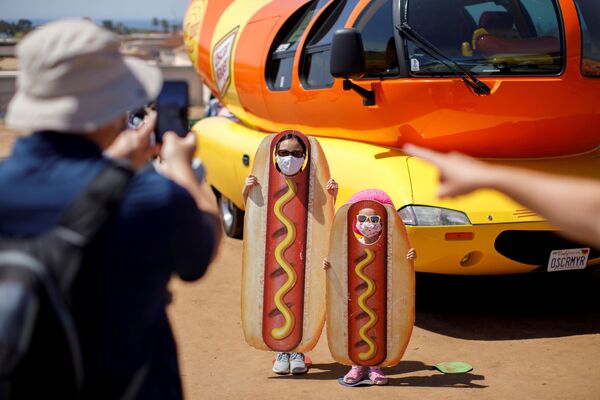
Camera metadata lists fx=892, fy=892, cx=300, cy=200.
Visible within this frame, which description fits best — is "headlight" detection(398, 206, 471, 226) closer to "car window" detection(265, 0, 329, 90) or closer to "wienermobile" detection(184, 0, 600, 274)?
"wienermobile" detection(184, 0, 600, 274)

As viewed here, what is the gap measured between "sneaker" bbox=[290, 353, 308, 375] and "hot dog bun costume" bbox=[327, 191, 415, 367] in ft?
0.85

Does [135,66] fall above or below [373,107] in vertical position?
above

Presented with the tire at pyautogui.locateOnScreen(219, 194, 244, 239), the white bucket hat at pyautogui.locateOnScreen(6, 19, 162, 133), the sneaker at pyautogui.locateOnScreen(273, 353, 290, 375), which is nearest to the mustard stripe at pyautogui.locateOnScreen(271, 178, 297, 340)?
the sneaker at pyautogui.locateOnScreen(273, 353, 290, 375)

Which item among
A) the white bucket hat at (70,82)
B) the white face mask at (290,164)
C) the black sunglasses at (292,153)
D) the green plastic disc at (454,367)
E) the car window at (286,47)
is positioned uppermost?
the white bucket hat at (70,82)

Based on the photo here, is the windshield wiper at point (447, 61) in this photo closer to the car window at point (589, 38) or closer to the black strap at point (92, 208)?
the car window at point (589, 38)

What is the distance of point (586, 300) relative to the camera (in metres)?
6.95

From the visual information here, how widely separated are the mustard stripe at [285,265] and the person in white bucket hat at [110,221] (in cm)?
348

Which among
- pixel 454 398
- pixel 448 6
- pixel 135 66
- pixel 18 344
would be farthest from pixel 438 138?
pixel 18 344

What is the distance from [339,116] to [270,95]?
1241 millimetres

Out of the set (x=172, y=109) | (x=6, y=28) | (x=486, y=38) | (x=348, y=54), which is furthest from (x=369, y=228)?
(x=6, y=28)

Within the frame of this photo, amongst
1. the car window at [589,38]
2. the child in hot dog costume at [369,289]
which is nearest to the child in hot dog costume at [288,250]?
the child in hot dog costume at [369,289]

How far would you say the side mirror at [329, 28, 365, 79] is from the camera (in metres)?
6.01

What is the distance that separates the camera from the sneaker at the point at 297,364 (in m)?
5.50

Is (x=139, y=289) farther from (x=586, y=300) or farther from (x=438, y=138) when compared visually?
(x=586, y=300)
